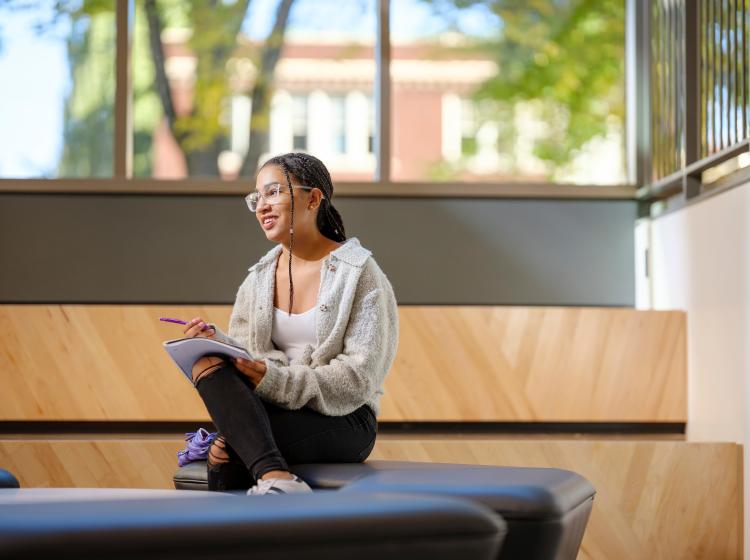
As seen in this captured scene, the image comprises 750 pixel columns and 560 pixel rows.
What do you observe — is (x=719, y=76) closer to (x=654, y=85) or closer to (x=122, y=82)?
(x=654, y=85)

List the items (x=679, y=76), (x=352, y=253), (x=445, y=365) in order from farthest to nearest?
(x=679, y=76)
(x=445, y=365)
(x=352, y=253)

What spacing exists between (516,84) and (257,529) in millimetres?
3838

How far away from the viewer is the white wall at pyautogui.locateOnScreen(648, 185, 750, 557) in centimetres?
336

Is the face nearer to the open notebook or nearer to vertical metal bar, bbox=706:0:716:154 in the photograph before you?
the open notebook

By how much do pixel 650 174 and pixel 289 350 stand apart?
2347 millimetres

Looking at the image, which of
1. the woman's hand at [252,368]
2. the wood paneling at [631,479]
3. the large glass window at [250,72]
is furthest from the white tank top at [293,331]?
the large glass window at [250,72]

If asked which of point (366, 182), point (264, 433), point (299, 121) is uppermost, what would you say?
point (299, 121)

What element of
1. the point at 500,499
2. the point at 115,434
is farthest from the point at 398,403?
the point at 500,499

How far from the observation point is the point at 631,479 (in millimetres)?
3492

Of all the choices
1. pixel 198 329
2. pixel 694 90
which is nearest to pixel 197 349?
pixel 198 329

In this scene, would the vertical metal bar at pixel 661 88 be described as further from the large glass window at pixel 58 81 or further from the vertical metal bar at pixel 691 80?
the large glass window at pixel 58 81

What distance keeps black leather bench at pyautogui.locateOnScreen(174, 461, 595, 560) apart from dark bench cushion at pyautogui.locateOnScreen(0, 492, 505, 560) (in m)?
0.39

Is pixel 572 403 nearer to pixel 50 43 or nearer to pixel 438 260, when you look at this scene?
pixel 438 260

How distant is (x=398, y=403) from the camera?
3982 millimetres
